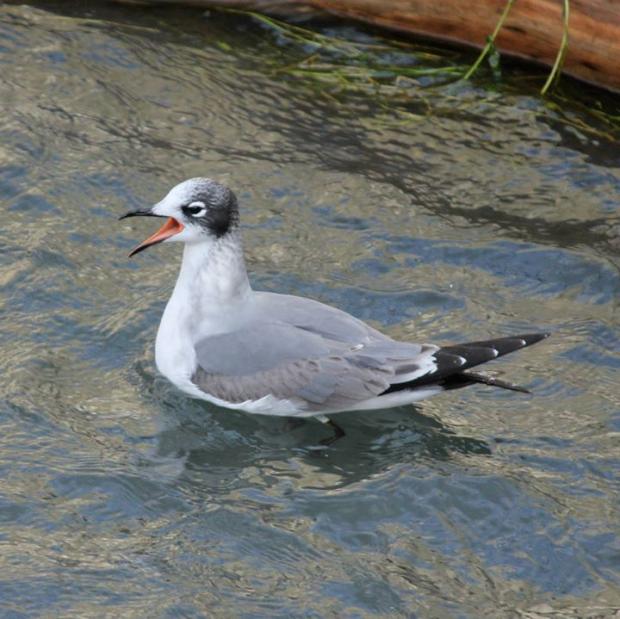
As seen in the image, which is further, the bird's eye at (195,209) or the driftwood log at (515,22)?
the driftwood log at (515,22)

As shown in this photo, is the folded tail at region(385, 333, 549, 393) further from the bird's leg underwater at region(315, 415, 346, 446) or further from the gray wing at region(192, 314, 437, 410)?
the bird's leg underwater at region(315, 415, 346, 446)

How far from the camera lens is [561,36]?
364 inches

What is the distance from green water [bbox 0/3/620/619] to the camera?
230 inches

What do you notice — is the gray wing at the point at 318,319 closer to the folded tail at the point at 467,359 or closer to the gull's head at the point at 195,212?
the folded tail at the point at 467,359

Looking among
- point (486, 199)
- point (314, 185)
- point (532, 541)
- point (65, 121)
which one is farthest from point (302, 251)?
point (532, 541)

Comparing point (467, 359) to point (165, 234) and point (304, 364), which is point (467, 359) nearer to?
point (304, 364)

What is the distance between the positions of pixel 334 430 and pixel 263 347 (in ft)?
1.94

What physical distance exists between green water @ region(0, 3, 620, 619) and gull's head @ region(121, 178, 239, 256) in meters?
0.83

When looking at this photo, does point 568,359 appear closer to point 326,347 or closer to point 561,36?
point 326,347

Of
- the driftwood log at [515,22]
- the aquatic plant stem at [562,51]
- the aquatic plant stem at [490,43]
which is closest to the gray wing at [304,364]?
the aquatic plant stem at [562,51]

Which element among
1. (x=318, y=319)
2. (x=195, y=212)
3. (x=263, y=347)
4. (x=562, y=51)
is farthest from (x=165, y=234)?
(x=562, y=51)

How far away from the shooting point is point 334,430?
683cm

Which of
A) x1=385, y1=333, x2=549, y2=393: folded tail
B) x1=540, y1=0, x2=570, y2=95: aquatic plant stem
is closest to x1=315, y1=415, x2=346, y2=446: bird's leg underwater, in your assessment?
x1=385, y1=333, x2=549, y2=393: folded tail

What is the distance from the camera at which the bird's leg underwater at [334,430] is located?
676 centimetres
